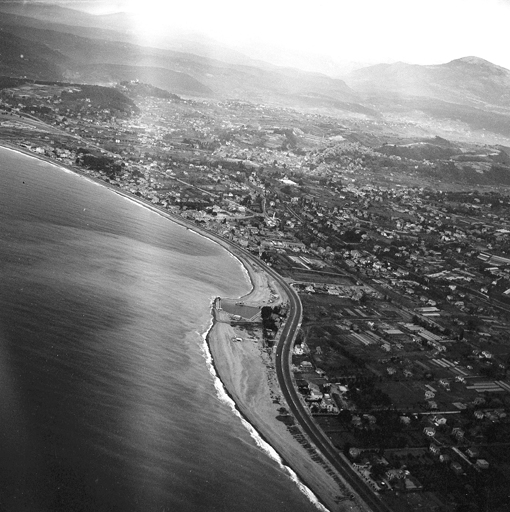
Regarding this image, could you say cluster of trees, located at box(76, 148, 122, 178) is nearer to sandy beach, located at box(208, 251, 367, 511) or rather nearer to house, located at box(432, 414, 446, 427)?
sandy beach, located at box(208, 251, 367, 511)

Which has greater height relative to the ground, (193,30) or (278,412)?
(193,30)

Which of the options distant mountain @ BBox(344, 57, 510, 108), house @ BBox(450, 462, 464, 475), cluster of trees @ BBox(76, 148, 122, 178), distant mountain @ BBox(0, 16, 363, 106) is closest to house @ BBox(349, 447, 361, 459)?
house @ BBox(450, 462, 464, 475)

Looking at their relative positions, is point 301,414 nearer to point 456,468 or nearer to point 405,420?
point 405,420

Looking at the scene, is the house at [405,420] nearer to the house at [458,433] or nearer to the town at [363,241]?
the town at [363,241]

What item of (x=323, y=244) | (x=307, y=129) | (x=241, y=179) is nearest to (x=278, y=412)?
(x=323, y=244)

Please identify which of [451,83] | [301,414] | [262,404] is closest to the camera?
[301,414]

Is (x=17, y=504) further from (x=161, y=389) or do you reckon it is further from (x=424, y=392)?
(x=424, y=392)

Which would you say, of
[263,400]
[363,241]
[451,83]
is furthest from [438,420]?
[451,83]
